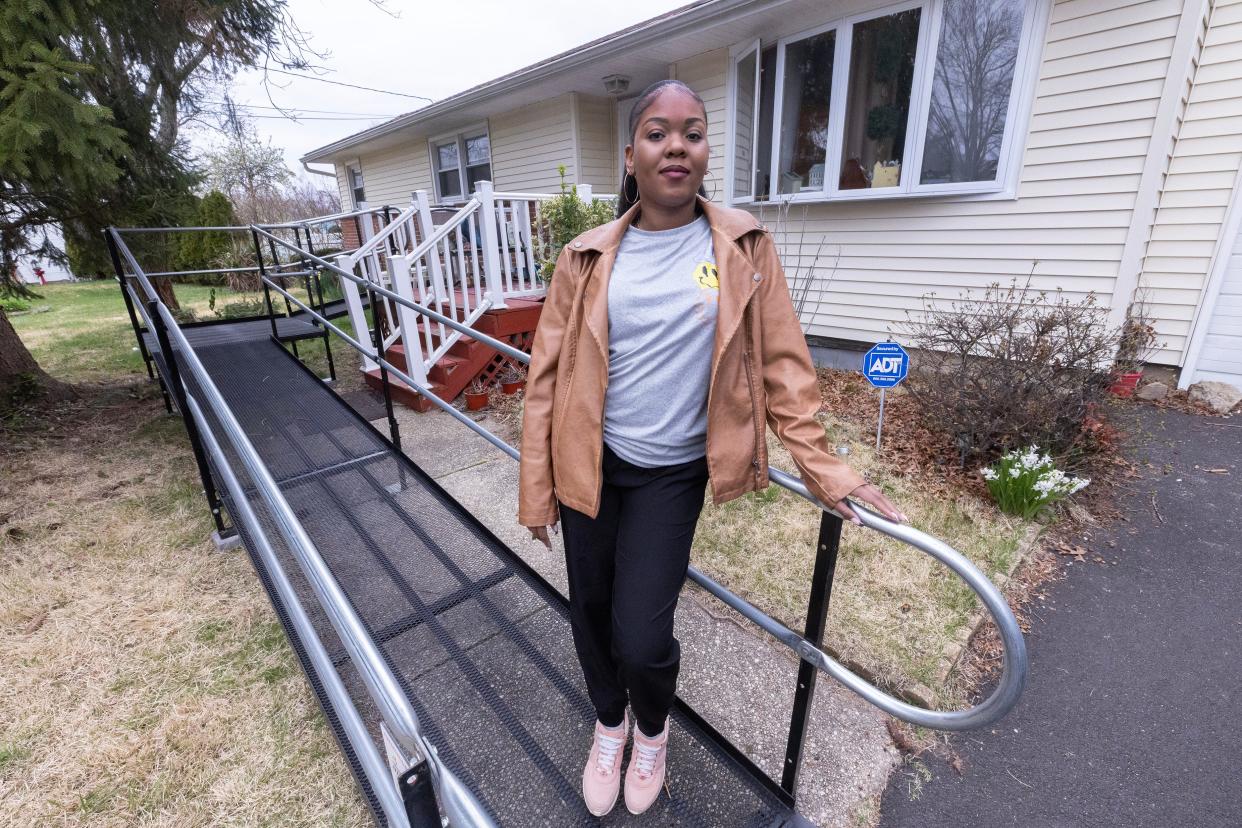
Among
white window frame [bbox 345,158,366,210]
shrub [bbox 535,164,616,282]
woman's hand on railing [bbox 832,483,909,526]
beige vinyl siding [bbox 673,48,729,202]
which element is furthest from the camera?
white window frame [bbox 345,158,366,210]

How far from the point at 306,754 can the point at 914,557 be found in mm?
2649

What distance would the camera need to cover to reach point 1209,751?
1.81 metres

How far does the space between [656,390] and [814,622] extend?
647 mm

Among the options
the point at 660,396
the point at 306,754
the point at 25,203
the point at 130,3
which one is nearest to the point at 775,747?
the point at 660,396

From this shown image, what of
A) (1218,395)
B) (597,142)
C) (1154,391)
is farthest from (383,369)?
(1218,395)

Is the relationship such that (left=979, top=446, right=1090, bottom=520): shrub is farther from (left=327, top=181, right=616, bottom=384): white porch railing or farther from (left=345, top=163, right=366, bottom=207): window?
(left=345, top=163, right=366, bottom=207): window

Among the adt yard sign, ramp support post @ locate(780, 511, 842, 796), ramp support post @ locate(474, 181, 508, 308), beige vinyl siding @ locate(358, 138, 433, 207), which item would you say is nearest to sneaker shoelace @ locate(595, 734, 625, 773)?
ramp support post @ locate(780, 511, 842, 796)

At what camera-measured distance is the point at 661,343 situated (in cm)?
122

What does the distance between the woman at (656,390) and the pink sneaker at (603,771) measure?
135 millimetres

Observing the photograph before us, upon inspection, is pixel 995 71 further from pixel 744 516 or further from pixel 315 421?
pixel 315 421

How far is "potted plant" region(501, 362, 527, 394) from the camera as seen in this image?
17.1 ft

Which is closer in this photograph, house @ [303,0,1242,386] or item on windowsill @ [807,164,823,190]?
house @ [303,0,1242,386]

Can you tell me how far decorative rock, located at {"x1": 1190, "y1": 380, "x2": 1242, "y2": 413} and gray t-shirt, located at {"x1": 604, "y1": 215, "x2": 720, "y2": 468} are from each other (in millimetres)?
5138

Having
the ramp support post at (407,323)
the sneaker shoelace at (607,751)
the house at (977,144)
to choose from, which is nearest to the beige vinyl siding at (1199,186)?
the house at (977,144)
